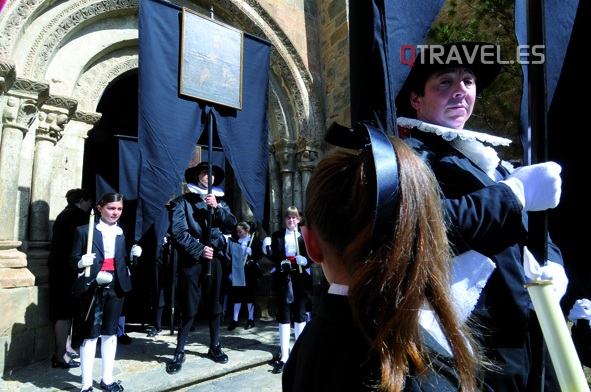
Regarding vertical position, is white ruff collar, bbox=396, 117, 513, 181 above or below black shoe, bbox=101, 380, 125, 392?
above

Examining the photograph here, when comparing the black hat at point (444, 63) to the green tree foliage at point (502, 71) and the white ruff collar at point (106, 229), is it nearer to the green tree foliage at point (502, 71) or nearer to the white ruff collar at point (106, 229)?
the white ruff collar at point (106, 229)

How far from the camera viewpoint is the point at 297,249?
15.8ft

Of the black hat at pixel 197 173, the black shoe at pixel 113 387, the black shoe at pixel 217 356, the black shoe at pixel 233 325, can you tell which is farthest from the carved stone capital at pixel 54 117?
the black shoe at pixel 233 325

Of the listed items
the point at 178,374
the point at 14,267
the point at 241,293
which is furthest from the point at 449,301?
the point at 241,293

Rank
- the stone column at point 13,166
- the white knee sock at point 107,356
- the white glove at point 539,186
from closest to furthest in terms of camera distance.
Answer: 1. the white glove at point 539,186
2. the white knee sock at point 107,356
3. the stone column at point 13,166

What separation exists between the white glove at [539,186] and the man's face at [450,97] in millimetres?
365

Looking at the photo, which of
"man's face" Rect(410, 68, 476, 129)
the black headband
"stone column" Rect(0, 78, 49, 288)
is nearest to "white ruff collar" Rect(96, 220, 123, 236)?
"stone column" Rect(0, 78, 49, 288)

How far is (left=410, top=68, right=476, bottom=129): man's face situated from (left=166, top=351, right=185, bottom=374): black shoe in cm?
361

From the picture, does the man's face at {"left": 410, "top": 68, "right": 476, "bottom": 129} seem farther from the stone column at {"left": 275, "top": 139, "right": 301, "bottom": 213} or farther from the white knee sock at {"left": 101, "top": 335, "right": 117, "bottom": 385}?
the stone column at {"left": 275, "top": 139, "right": 301, "bottom": 213}

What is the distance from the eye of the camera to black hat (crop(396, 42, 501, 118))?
4.41 ft

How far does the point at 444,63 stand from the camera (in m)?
1.34

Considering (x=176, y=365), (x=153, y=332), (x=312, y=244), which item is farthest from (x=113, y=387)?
(x=312, y=244)

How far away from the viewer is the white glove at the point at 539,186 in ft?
3.23

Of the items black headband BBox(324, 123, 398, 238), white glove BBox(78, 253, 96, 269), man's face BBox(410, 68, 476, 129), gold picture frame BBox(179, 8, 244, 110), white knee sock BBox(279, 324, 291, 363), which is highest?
gold picture frame BBox(179, 8, 244, 110)
